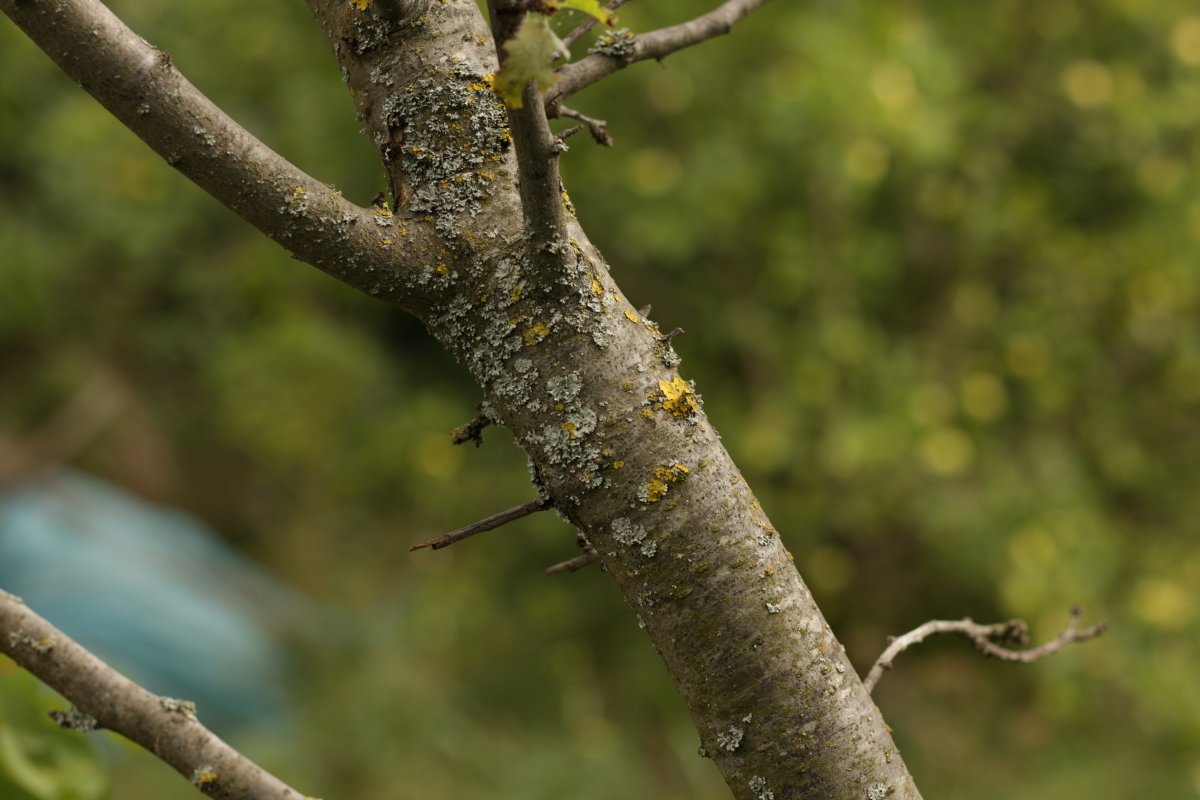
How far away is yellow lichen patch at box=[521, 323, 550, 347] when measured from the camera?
866 mm

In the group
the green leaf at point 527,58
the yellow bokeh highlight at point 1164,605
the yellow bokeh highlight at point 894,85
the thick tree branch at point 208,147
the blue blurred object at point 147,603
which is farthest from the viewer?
the blue blurred object at point 147,603

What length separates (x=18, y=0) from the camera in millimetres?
779

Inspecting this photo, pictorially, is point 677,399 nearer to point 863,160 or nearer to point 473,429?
point 473,429

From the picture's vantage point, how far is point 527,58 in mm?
642

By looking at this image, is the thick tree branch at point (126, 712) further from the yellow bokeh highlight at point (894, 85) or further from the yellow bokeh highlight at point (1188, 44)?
the yellow bokeh highlight at point (1188, 44)

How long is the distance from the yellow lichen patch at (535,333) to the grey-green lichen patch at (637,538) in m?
0.16

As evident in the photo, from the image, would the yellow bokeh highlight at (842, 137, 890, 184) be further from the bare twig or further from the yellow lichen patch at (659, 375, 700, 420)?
the yellow lichen patch at (659, 375, 700, 420)

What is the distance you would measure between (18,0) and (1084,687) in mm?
3678

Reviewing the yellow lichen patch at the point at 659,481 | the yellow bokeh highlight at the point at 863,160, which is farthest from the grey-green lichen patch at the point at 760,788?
the yellow bokeh highlight at the point at 863,160

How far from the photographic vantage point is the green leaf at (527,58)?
0.64 m

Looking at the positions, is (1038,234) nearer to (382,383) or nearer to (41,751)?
(382,383)

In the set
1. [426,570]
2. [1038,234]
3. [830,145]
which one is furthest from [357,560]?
[1038,234]

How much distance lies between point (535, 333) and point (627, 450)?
0.12 m

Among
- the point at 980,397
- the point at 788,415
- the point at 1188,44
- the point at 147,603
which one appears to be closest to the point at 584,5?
the point at 788,415
